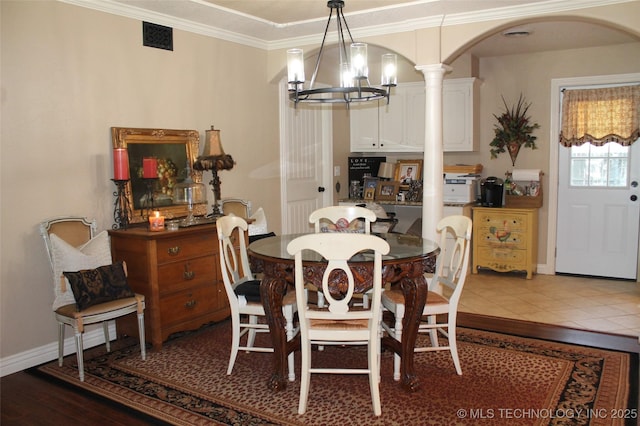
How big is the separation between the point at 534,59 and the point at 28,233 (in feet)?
17.6

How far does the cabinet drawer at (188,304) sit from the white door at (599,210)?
4104 mm

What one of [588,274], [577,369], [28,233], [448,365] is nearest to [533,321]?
[577,369]

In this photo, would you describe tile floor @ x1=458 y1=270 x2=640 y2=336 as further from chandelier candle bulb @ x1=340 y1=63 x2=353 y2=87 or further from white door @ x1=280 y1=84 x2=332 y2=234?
chandelier candle bulb @ x1=340 y1=63 x2=353 y2=87

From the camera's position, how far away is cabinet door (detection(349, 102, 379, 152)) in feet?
21.7

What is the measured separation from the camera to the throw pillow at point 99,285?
333 centimetres

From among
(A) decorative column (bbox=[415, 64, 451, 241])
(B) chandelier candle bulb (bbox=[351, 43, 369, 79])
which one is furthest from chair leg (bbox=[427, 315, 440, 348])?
(B) chandelier candle bulb (bbox=[351, 43, 369, 79])

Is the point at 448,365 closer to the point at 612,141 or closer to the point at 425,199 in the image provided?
the point at 425,199

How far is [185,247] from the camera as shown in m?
3.95

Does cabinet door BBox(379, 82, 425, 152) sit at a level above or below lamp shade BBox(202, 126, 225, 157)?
above

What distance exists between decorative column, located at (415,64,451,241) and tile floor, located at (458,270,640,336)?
87 cm

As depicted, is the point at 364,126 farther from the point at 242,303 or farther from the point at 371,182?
the point at 242,303

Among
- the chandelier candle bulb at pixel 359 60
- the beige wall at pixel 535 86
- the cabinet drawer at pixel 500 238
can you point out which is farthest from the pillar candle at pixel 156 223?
the beige wall at pixel 535 86

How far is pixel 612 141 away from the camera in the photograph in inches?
226

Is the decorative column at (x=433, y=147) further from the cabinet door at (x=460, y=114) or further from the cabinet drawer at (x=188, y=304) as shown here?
the cabinet drawer at (x=188, y=304)
